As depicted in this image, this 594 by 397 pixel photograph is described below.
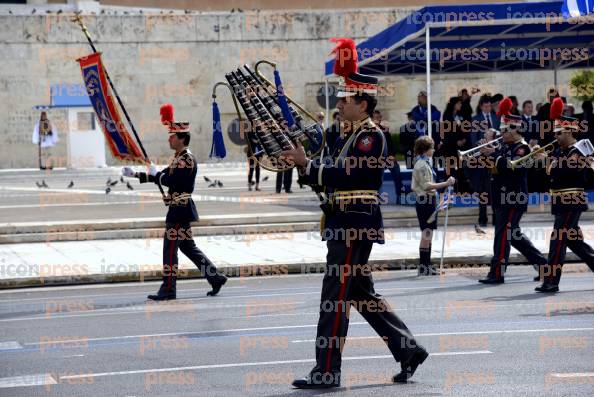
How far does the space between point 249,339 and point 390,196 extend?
13.3 metres

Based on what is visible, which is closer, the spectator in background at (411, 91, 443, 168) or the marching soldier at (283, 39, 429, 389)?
the marching soldier at (283, 39, 429, 389)

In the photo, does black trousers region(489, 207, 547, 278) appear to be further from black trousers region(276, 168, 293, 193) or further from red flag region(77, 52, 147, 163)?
black trousers region(276, 168, 293, 193)

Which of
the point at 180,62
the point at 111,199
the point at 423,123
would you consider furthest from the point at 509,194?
the point at 180,62

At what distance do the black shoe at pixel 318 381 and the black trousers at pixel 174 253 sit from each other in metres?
5.23

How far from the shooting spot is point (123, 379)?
910 centimetres

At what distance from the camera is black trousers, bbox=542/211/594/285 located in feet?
44.4

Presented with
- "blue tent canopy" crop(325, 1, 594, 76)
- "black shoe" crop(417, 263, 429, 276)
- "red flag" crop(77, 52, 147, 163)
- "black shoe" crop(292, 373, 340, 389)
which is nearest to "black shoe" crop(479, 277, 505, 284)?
"black shoe" crop(417, 263, 429, 276)

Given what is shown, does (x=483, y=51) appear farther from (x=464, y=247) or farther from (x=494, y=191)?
(x=494, y=191)

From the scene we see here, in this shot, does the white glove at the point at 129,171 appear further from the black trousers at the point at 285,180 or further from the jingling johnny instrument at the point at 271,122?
the black trousers at the point at 285,180

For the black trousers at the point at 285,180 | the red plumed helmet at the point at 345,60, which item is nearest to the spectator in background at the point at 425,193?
the red plumed helmet at the point at 345,60

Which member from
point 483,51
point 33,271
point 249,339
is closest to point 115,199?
point 483,51

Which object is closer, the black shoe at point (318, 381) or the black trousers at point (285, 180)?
the black shoe at point (318, 381)

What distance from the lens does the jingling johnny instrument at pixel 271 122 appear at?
8617 mm

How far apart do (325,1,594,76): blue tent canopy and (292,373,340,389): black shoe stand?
12854 mm
